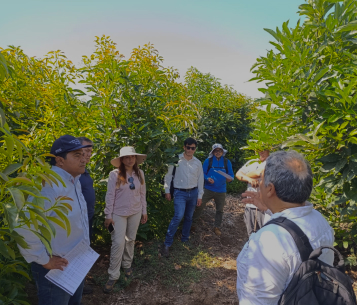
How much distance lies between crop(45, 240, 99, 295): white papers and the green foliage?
1.94 m

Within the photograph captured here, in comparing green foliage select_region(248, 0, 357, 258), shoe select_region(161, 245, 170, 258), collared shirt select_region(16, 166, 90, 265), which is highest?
green foliage select_region(248, 0, 357, 258)

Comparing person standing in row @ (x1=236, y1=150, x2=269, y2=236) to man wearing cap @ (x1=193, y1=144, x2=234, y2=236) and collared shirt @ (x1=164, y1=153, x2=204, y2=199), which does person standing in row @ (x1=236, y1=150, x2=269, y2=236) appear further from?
man wearing cap @ (x1=193, y1=144, x2=234, y2=236)

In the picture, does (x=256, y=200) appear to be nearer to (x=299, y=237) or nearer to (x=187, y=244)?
(x=299, y=237)

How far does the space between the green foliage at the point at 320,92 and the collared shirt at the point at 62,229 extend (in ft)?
6.08

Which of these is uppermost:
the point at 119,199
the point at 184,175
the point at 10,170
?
the point at 10,170

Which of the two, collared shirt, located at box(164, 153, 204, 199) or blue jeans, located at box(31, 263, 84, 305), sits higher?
collared shirt, located at box(164, 153, 204, 199)

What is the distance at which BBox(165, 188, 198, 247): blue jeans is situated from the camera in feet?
14.6

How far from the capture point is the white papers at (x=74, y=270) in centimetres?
193

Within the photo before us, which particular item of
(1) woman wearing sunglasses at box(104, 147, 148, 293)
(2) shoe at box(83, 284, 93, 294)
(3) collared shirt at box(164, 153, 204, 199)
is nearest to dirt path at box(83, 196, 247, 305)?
(2) shoe at box(83, 284, 93, 294)

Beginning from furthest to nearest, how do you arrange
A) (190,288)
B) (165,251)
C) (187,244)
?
(187,244) → (165,251) → (190,288)

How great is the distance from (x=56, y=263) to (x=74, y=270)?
0.19m

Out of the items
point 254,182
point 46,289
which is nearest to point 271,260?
point 46,289

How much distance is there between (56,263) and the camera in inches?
74.9

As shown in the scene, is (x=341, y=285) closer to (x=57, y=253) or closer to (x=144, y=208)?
(x=57, y=253)
